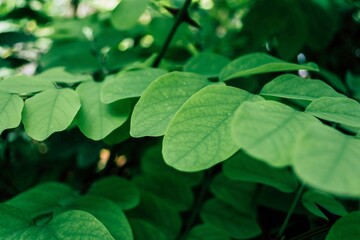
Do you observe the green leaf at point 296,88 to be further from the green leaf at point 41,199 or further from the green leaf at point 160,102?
the green leaf at point 41,199

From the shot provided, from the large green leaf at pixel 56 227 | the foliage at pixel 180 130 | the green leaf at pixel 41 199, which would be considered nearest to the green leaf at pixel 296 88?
the foliage at pixel 180 130

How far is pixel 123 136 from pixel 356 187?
0.47 meters

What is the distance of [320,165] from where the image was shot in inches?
13.1

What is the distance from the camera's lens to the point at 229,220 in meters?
0.87

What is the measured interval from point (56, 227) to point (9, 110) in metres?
0.19

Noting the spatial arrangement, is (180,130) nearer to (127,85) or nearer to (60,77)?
(127,85)

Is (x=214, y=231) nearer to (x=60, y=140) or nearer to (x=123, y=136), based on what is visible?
(x=123, y=136)

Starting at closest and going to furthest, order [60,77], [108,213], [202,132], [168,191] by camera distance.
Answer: [202,132] < [108,213] < [60,77] < [168,191]

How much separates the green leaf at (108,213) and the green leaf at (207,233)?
8.3 inches

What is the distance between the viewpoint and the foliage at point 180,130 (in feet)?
1.44

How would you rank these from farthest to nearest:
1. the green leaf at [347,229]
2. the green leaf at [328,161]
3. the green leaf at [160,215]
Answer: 1. the green leaf at [160,215]
2. the green leaf at [347,229]
3. the green leaf at [328,161]

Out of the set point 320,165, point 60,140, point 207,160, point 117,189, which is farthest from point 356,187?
point 60,140

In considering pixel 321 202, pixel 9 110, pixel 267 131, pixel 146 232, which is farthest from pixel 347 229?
pixel 9 110

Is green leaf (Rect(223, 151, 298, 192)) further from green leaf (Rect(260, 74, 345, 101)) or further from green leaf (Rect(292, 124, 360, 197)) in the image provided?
green leaf (Rect(292, 124, 360, 197))
